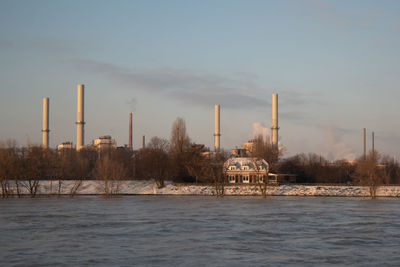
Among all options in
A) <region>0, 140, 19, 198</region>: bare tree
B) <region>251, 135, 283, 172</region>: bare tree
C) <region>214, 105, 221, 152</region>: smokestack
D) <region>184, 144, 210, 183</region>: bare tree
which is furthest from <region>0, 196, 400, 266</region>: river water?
<region>214, 105, 221, 152</region>: smokestack

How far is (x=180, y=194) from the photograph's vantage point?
7456cm

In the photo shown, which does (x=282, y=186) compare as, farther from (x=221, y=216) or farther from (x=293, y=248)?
(x=293, y=248)

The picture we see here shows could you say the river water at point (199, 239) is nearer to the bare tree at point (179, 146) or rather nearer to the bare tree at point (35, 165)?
the bare tree at point (35, 165)

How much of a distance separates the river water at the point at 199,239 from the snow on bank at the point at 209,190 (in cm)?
3349

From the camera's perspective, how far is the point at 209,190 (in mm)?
74875

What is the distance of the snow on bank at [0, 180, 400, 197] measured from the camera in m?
70.8

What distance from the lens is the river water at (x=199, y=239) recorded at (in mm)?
19094

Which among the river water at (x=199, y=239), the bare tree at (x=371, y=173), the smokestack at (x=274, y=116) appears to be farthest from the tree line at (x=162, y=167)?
the river water at (x=199, y=239)

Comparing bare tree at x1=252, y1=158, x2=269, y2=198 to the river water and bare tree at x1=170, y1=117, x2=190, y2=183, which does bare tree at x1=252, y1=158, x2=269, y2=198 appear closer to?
bare tree at x1=170, y1=117, x2=190, y2=183

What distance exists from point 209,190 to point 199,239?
50306 mm

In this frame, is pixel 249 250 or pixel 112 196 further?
pixel 112 196

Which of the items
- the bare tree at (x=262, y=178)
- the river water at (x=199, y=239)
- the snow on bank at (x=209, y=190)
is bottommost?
the river water at (x=199, y=239)

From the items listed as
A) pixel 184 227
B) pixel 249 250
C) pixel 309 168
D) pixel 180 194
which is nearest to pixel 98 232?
pixel 184 227

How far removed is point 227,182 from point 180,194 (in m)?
14.9
